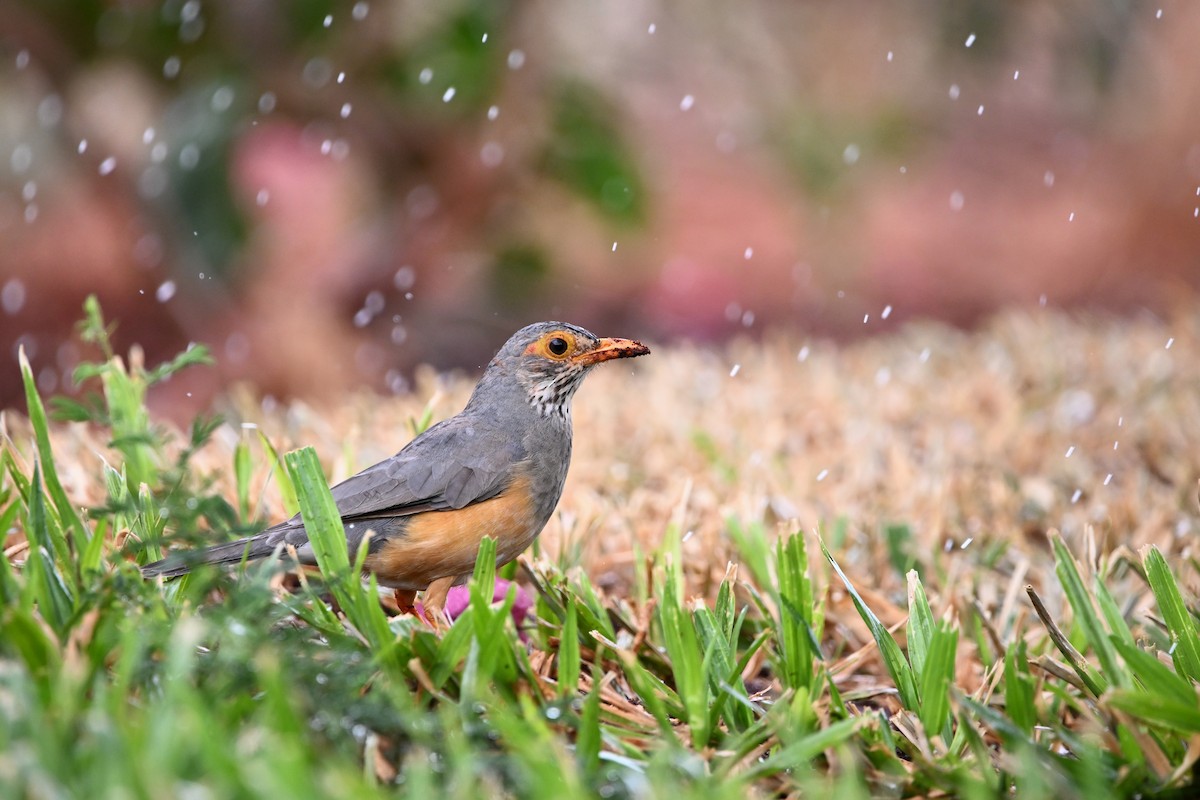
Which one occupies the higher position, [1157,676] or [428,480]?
[428,480]

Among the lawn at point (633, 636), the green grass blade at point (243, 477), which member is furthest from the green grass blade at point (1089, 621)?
the green grass blade at point (243, 477)

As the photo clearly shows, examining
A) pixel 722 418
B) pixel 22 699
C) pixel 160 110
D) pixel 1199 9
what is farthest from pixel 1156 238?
pixel 22 699

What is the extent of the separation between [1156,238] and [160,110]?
5902 millimetres

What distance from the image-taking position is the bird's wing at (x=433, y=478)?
7.21 feet

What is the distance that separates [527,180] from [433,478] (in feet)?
11.8

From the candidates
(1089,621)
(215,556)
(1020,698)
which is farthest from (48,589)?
(1089,621)

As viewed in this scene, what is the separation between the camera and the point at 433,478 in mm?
2234

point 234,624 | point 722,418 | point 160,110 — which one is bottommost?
point 722,418

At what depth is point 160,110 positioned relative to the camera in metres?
5.11

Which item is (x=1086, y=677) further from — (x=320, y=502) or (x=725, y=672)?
(x=320, y=502)

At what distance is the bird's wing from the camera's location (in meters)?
2.20

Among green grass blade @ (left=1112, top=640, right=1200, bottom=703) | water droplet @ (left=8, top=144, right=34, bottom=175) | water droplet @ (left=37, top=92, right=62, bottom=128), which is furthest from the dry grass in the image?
water droplet @ (left=8, top=144, right=34, bottom=175)

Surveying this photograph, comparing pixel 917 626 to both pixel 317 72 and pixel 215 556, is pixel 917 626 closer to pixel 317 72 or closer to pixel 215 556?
pixel 215 556

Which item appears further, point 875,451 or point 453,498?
point 875,451
